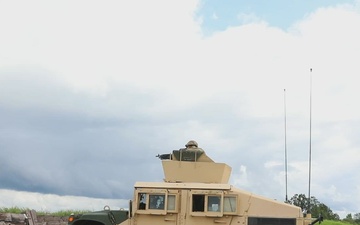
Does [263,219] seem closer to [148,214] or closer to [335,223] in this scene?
[148,214]

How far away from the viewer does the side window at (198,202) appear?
1602 centimetres

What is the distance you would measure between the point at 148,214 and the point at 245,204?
2537 millimetres

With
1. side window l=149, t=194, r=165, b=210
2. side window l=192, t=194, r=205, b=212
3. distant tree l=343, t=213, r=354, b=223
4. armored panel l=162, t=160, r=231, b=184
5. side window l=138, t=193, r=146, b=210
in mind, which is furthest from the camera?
distant tree l=343, t=213, r=354, b=223

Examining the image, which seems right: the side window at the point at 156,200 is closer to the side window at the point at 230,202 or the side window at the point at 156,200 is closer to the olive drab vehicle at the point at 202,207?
the olive drab vehicle at the point at 202,207

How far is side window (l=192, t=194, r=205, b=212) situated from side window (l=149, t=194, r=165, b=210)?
814 mm

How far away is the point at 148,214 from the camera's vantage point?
16125mm

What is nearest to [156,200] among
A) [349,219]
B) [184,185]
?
[184,185]

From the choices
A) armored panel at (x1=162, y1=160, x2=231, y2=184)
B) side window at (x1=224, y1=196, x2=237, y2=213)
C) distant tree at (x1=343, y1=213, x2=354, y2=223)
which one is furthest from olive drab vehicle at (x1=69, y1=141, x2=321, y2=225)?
distant tree at (x1=343, y1=213, x2=354, y2=223)

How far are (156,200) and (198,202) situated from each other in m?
1.11

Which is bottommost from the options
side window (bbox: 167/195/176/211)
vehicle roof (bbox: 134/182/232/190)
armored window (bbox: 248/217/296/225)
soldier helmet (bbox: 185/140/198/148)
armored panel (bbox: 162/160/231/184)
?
armored window (bbox: 248/217/296/225)

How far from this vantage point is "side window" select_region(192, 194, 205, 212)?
1602 cm

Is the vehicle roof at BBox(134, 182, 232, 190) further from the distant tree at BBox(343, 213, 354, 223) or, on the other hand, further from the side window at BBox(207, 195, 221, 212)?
the distant tree at BBox(343, 213, 354, 223)

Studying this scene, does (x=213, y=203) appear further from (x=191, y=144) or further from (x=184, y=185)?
(x=191, y=144)

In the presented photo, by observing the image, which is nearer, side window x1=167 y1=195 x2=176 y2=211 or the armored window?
the armored window
